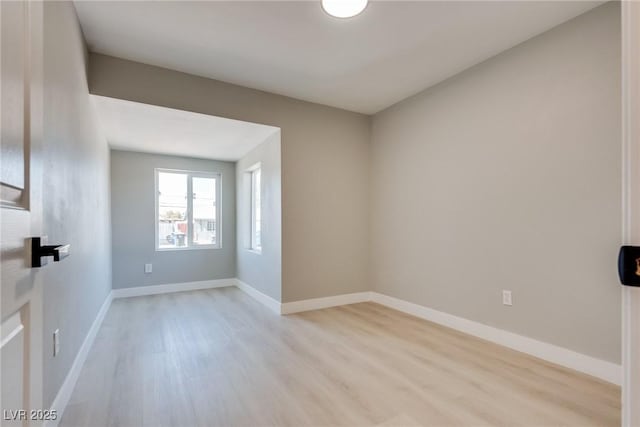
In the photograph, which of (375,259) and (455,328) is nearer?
(455,328)

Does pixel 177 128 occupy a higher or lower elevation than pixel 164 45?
lower

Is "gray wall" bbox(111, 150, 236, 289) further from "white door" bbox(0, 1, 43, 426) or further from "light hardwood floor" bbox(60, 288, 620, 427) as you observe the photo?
"white door" bbox(0, 1, 43, 426)

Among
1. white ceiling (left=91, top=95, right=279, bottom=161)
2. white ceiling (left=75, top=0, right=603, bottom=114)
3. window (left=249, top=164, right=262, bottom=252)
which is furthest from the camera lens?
window (left=249, top=164, right=262, bottom=252)

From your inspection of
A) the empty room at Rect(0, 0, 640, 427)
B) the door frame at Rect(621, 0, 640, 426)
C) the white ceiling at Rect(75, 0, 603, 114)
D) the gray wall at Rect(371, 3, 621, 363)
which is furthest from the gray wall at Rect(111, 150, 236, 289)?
the door frame at Rect(621, 0, 640, 426)

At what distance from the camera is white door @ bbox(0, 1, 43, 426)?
1.85ft

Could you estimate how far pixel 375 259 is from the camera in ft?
12.9

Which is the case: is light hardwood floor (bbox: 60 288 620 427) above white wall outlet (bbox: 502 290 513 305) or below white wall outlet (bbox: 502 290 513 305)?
below

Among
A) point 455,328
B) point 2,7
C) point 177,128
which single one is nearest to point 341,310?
point 455,328

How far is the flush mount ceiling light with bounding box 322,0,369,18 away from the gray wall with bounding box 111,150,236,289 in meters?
3.66

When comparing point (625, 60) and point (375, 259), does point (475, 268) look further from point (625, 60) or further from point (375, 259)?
point (625, 60)

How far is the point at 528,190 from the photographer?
236 cm

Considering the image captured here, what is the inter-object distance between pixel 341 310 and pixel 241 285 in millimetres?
1964

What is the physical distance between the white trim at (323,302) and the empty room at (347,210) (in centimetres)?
2

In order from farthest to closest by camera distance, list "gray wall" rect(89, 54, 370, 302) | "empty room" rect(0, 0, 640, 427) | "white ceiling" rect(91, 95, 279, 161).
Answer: "gray wall" rect(89, 54, 370, 302)
"white ceiling" rect(91, 95, 279, 161)
"empty room" rect(0, 0, 640, 427)
